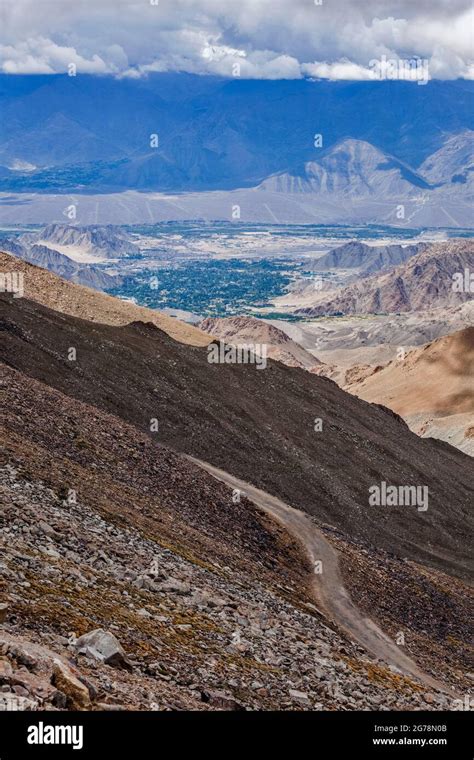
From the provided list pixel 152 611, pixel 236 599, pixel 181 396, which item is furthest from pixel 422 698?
pixel 181 396

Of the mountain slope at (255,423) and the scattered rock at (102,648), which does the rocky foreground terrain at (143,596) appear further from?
the mountain slope at (255,423)

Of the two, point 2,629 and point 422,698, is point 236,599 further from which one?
point 2,629

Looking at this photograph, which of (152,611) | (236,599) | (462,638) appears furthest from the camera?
(462,638)

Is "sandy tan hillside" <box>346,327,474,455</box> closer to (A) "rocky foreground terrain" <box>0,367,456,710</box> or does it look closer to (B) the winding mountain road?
(B) the winding mountain road

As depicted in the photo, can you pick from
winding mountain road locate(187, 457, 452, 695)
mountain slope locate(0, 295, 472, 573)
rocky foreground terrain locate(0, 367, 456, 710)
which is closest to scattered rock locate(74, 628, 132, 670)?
rocky foreground terrain locate(0, 367, 456, 710)

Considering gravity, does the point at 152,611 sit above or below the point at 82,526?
below

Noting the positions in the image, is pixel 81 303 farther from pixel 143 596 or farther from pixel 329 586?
Result: pixel 143 596
